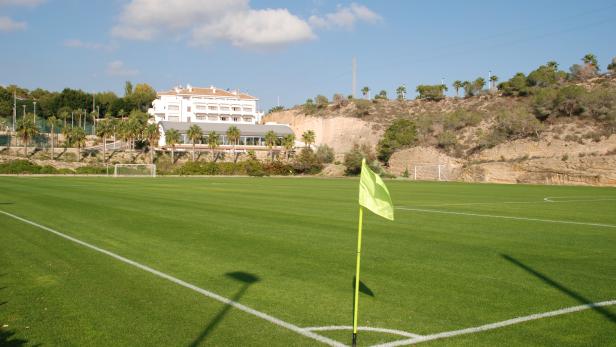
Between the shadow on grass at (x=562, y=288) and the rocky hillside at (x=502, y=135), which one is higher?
the rocky hillside at (x=502, y=135)

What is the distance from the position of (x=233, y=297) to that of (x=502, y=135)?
8213 cm

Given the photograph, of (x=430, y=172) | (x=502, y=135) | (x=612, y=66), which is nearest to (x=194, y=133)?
A: (x=430, y=172)

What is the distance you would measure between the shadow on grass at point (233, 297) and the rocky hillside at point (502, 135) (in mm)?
54495

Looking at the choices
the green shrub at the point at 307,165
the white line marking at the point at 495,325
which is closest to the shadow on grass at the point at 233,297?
the white line marking at the point at 495,325

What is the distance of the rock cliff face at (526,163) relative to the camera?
5756 cm

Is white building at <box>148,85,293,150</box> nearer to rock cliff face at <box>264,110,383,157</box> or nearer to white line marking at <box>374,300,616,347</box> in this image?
rock cliff face at <box>264,110,383,157</box>

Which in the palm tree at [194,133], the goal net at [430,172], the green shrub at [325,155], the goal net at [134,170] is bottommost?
the goal net at [134,170]

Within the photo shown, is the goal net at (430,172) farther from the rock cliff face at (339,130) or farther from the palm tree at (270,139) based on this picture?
the palm tree at (270,139)

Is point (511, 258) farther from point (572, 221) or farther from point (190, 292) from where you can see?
point (572, 221)

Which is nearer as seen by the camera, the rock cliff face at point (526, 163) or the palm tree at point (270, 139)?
the rock cliff face at point (526, 163)

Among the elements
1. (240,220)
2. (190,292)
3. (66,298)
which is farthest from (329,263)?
(240,220)

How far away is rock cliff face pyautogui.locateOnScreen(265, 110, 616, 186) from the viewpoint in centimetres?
5756

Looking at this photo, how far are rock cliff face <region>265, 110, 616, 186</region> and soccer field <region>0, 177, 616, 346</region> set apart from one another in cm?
4331

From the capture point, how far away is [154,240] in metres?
14.3
